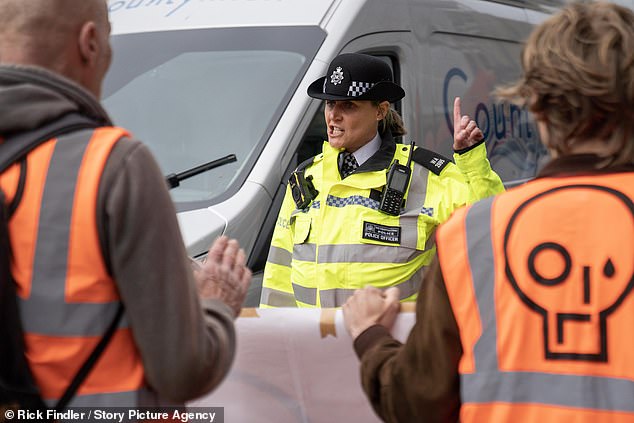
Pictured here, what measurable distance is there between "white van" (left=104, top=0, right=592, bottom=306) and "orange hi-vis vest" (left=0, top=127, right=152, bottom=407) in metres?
2.19

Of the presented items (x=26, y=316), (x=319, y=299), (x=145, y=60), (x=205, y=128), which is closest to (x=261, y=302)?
(x=319, y=299)

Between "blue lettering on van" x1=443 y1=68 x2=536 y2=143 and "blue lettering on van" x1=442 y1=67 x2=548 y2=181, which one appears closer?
"blue lettering on van" x1=443 y1=68 x2=536 y2=143

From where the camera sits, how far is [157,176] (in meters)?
1.85

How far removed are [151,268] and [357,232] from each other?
6.49 ft

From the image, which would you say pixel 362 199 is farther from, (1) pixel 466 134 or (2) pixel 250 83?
(2) pixel 250 83

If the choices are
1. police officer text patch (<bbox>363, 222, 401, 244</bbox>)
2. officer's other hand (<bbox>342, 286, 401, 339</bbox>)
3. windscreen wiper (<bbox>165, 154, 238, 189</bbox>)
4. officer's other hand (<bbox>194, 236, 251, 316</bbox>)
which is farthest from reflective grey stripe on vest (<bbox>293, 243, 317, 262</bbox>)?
officer's other hand (<bbox>194, 236, 251, 316</bbox>)

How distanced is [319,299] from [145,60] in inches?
75.0

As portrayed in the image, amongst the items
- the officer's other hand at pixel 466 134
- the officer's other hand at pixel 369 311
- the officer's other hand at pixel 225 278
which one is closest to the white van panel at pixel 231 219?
the officer's other hand at pixel 466 134

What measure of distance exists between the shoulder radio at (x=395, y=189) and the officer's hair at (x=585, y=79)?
1.73m

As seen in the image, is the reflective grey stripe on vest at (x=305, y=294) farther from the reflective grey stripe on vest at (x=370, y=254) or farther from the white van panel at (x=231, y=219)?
the white van panel at (x=231, y=219)

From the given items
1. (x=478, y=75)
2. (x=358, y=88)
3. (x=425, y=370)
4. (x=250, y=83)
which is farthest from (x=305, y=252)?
(x=478, y=75)

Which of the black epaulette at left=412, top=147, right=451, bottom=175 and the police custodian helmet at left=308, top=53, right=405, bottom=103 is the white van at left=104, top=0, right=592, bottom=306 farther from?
the black epaulette at left=412, top=147, right=451, bottom=175

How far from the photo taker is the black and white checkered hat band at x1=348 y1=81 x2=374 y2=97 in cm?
407

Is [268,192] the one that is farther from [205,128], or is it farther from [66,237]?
[66,237]
